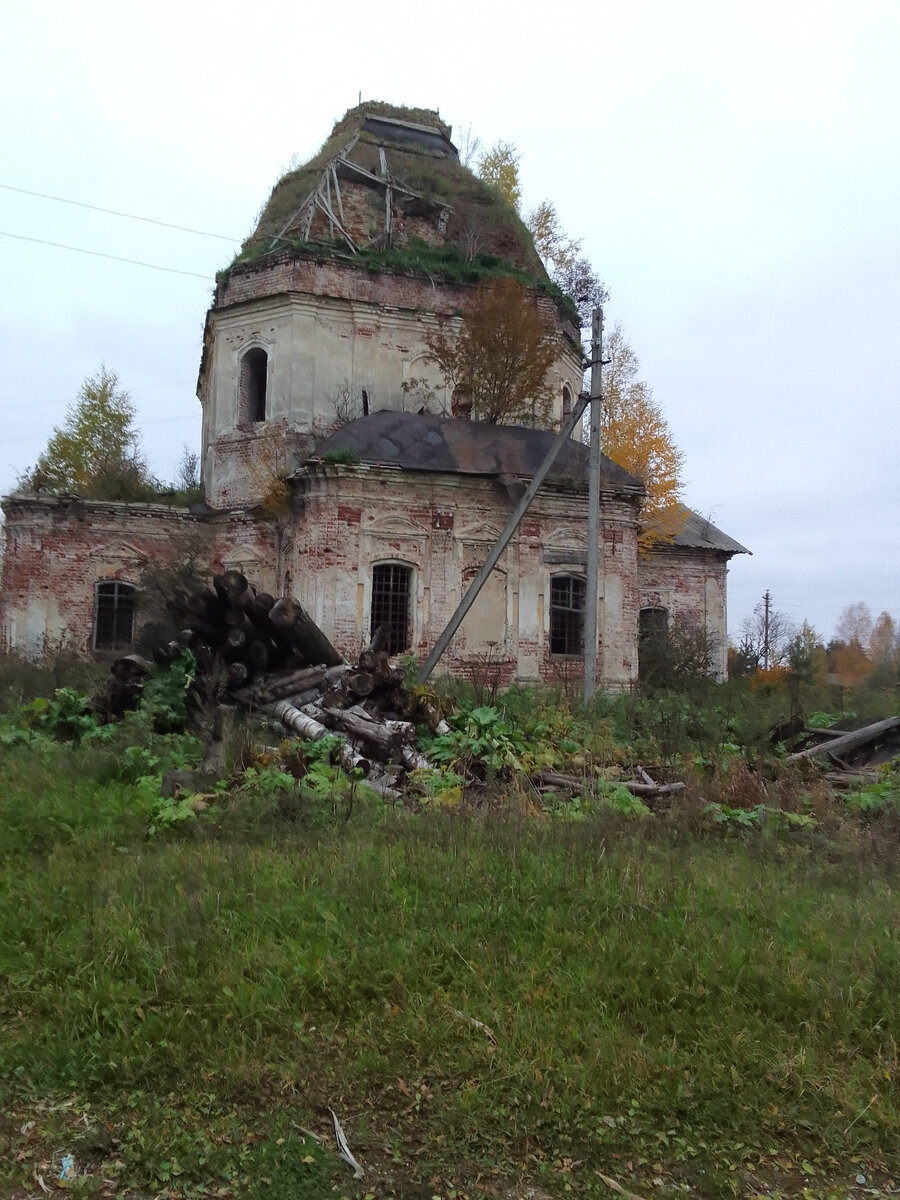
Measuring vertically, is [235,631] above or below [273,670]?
above

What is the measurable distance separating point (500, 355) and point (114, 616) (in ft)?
35.5

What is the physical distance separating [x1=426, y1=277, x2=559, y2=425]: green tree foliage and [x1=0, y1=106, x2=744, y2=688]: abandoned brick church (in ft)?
3.09

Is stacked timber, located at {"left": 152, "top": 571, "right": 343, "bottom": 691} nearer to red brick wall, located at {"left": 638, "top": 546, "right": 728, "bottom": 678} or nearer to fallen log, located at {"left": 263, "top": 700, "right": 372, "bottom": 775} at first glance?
fallen log, located at {"left": 263, "top": 700, "right": 372, "bottom": 775}

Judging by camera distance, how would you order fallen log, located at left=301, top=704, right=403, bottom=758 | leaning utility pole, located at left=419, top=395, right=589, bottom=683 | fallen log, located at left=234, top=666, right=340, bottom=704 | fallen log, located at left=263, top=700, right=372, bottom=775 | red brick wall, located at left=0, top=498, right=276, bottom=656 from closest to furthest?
fallen log, located at left=263, top=700, right=372, bottom=775
fallen log, located at left=301, top=704, right=403, bottom=758
fallen log, located at left=234, top=666, right=340, bottom=704
leaning utility pole, located at left=419, top=395, right=589, bottom=683
red brick wall, located at left=0, top=498, right=276, bottom=656

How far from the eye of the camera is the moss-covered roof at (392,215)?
22703 millimetres

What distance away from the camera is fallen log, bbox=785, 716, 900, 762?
10266 mm

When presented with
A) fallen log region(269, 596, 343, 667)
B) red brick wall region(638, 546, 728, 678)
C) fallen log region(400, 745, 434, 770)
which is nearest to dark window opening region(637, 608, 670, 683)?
red brick wall region(638, 546, 728, 678)

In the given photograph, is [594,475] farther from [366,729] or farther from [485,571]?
[366,729]

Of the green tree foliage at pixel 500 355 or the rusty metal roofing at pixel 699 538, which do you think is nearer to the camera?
the green tree foliage at pixel 500 355

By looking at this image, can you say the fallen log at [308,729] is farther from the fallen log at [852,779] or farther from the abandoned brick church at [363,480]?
the abandoned brick church at [363,480]

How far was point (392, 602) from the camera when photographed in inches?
742

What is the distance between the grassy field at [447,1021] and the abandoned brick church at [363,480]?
13.0 m

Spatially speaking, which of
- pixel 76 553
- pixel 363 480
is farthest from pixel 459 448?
pixel 76 553

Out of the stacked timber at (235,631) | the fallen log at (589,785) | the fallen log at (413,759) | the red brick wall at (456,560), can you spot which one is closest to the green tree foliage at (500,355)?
the red brick wall at (456,560)
